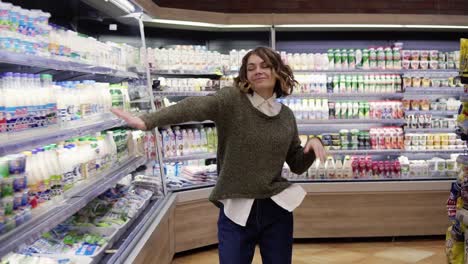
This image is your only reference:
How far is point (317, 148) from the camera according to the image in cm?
268

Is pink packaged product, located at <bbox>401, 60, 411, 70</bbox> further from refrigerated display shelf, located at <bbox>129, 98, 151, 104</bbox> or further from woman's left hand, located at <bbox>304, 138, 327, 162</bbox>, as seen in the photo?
woman's left hand, located at <bbox>304, 138, 327, 162</bbox>

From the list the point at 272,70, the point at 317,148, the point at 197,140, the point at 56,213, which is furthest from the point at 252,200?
the point at 197,140

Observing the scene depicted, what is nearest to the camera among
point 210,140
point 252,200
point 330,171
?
point 252,200

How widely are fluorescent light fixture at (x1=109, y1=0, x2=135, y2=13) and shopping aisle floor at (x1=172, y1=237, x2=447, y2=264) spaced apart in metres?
2.31

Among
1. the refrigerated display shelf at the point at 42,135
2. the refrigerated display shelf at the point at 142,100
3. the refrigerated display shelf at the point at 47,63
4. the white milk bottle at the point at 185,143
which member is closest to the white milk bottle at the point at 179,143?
the white milk bottle at the point at 185,143

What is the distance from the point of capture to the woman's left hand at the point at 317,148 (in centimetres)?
265

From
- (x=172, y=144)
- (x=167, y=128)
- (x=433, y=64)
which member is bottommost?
(x=172, y=144)

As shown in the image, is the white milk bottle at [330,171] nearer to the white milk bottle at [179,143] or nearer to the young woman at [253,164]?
the white milk bottle at [179,143]

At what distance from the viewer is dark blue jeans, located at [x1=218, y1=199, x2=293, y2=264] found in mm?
A: 2623

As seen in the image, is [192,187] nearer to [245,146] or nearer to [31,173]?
[245,146]

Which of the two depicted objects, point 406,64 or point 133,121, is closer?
point 133,121

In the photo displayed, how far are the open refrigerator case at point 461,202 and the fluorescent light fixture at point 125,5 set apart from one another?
2.21m

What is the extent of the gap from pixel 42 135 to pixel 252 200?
0.95 m

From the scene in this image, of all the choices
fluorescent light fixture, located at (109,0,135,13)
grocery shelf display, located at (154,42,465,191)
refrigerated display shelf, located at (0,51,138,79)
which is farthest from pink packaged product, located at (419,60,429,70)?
refrigerated display shelf, located at (0,51,138,79)
